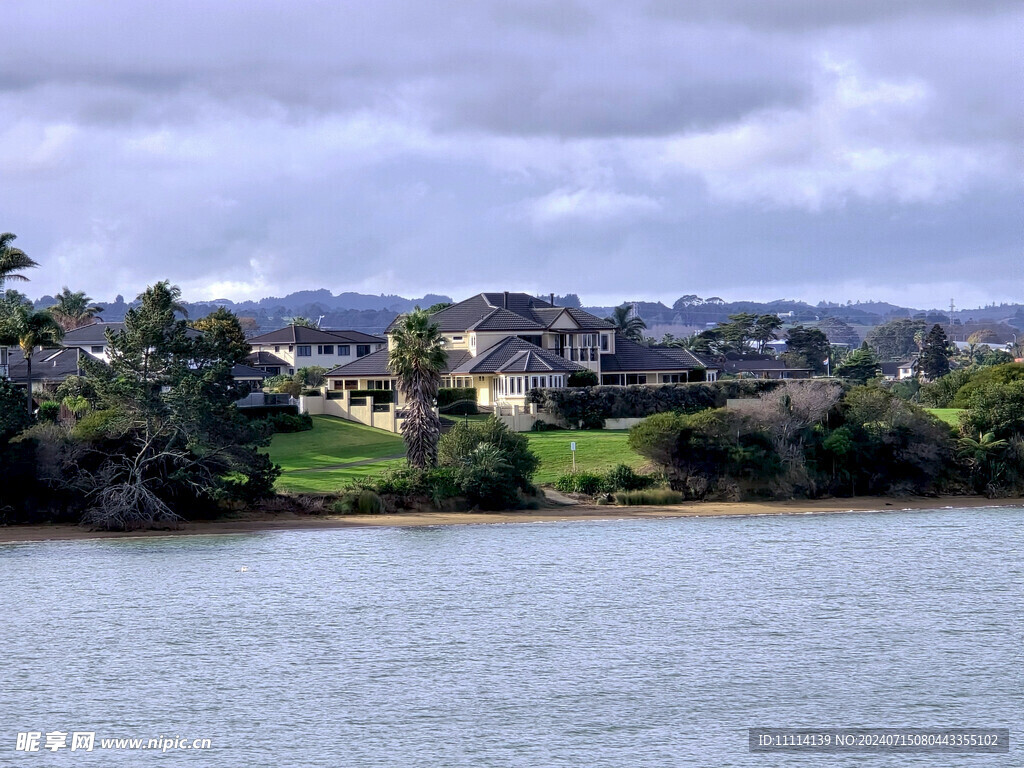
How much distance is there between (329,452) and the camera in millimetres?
68562

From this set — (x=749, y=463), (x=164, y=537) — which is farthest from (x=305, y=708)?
(x=749, y=463)

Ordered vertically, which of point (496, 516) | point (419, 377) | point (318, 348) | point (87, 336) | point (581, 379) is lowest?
point (496, 516)

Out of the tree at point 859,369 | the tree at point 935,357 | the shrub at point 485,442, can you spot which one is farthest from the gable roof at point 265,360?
the tree at point 935,357

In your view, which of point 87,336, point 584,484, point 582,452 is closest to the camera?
point 584,484

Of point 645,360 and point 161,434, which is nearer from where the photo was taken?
point 161,434

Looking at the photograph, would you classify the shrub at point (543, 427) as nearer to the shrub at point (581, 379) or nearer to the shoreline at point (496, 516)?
the shrub at point (581, 379)

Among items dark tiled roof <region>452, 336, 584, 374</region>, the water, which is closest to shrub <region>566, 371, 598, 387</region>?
dark tiled roof <region>452, 336, 584, 374</region>

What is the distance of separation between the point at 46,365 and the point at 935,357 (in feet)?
366

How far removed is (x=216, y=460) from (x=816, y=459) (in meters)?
27.6

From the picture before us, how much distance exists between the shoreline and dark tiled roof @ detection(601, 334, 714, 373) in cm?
3093

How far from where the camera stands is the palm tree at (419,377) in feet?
188

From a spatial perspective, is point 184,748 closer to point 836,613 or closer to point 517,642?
point 517,642

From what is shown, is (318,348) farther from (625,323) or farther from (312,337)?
(625,323)

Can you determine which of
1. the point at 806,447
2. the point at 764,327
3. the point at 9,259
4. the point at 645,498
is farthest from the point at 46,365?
the point at 764,327
